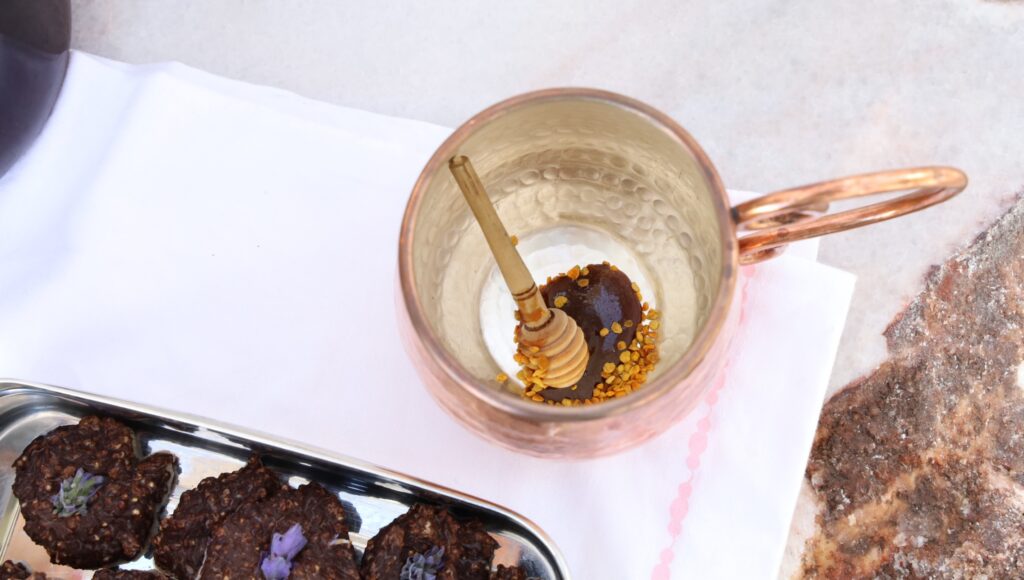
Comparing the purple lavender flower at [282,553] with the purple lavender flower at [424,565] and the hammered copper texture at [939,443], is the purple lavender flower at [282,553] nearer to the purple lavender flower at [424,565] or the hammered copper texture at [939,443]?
the purple lavender flower at [424,565]

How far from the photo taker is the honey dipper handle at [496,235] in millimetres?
562

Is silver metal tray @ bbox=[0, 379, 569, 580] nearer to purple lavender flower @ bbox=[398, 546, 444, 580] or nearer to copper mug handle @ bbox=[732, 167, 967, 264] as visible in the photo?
purple lavender flower @ bbox=[398, 546, 444, 580]

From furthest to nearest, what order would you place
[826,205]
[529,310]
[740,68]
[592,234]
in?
[740,68]
[592,234]
[529,310]
[826,205]

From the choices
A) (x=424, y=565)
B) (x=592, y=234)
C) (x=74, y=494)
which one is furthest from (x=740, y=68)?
(x=74, y=494)

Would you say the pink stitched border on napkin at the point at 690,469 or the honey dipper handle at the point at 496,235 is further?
the pink stitched border on napkin at the point at 690,469

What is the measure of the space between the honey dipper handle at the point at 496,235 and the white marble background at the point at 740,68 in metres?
0.33

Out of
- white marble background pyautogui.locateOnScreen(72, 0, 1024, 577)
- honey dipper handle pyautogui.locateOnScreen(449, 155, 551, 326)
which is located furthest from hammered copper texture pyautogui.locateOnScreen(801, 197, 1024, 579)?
honey dipper handle pyautogui.locateOnScreen(449, 155, 551, 326)

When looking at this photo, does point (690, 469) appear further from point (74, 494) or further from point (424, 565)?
point (74, 494)

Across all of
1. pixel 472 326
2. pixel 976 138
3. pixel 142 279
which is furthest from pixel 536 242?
pixel 976 138

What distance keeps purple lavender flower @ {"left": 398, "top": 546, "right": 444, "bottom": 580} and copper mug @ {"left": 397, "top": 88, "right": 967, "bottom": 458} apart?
0.36ft

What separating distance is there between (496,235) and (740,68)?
430 mm

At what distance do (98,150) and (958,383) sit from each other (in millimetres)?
848

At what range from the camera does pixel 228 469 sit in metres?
0.74

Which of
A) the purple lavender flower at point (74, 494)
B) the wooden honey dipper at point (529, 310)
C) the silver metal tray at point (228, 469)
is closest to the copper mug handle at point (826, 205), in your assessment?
the wooden honey dipper at point (529, 310)
